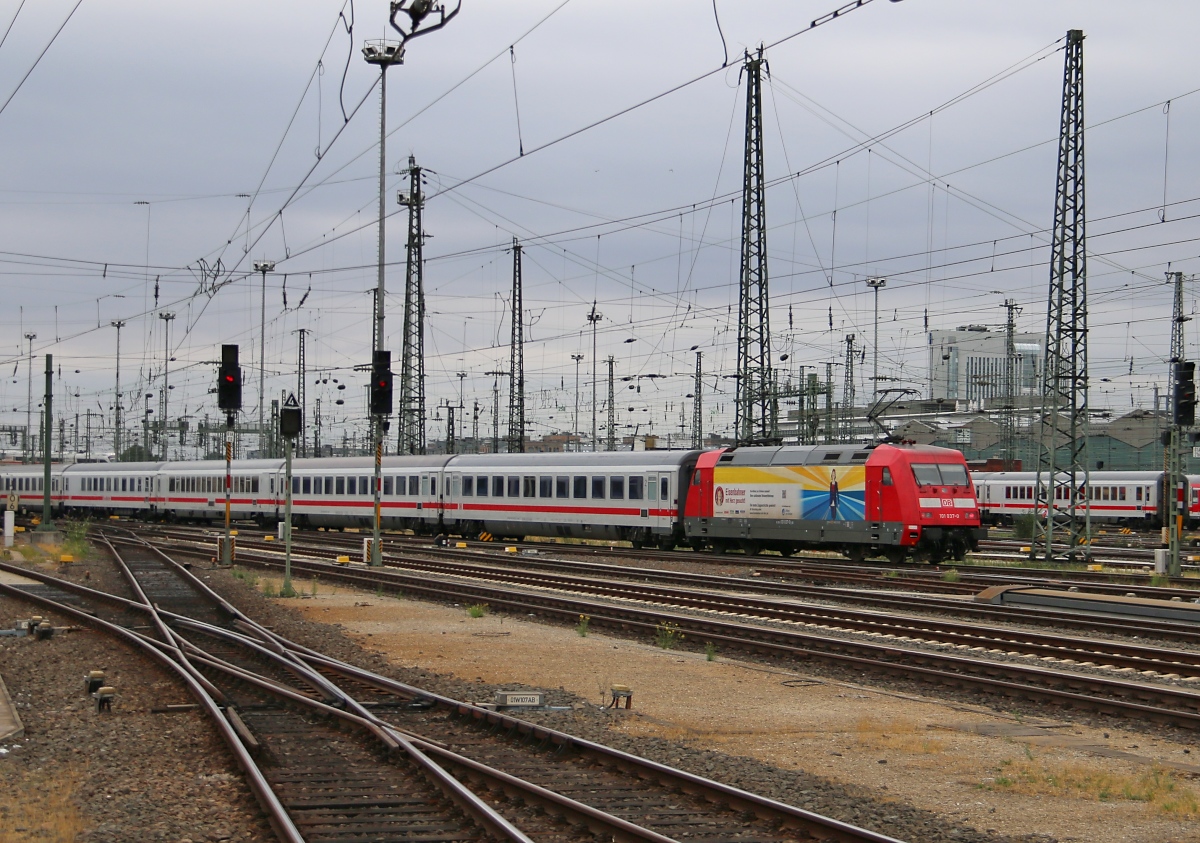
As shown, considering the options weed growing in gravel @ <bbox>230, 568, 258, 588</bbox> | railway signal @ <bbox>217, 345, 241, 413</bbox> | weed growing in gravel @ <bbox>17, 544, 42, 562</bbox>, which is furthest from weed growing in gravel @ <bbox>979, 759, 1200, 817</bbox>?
weed growing in gravel @ <bbox>17, 544, 42, 562</bbox>

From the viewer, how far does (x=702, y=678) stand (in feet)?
51.9

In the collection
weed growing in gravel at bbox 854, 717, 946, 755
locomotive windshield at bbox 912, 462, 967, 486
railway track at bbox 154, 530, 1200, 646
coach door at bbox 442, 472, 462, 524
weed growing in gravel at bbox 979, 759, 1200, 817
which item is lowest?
railway track at bbox 154, 530, 1200, 646

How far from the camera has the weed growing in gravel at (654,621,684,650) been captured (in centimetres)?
1900

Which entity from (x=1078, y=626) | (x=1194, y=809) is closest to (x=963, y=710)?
(x=1194, y=809)

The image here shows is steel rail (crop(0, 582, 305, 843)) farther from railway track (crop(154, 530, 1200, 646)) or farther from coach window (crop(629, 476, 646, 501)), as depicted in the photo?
coach window (crop(629, 476, 646, 501))

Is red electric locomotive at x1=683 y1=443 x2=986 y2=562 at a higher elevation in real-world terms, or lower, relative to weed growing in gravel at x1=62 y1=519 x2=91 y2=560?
higher

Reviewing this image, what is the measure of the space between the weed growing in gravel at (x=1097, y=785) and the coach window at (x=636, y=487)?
30.8 m

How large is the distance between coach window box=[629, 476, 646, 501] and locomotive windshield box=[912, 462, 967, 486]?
10.7 meters

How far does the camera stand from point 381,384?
1210 inches

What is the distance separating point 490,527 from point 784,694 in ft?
113

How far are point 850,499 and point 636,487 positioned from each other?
31.0ft

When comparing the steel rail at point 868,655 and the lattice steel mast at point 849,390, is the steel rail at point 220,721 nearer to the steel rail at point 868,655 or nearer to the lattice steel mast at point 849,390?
the steel rail at point 868,655

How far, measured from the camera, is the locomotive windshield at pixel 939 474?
33.0 m

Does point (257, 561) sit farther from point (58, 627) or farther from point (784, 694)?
point (784, 694)
